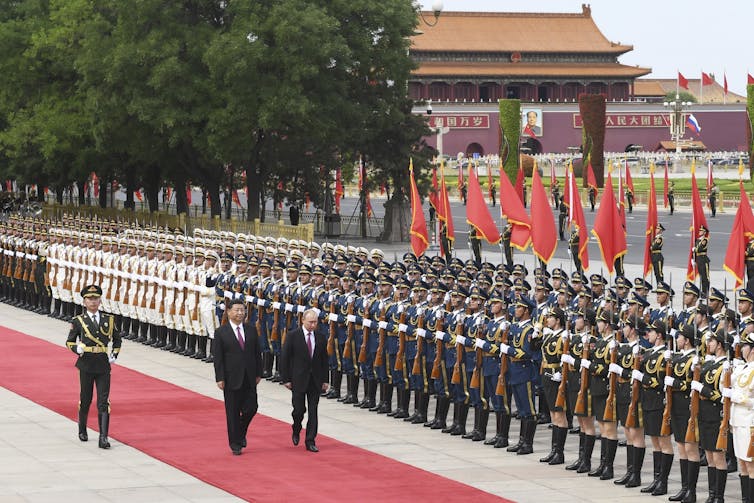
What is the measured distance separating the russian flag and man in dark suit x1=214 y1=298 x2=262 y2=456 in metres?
83.3

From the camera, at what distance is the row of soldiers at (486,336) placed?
1188 cm

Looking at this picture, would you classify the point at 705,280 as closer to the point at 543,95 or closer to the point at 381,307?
the point at 381,307

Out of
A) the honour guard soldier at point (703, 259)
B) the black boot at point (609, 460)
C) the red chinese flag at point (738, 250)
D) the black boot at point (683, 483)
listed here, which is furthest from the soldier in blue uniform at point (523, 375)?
the honour guard soldier at point (703, 259)

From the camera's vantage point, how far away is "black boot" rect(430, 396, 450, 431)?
14969 mm

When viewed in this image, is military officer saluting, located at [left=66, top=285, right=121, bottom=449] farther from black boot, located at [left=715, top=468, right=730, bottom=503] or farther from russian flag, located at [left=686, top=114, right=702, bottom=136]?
russian flag, located at [left=686, top=114, right=702, bottom=136]

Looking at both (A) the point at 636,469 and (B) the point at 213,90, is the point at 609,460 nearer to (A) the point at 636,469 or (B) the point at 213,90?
(A) the point at 636,469

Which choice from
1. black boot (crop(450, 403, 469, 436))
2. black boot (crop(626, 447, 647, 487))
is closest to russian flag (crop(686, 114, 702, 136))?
black boot (crop(450, 403, 469, 436))

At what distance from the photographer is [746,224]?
2048cm

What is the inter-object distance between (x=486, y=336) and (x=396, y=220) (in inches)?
1092

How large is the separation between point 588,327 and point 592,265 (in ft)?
70.6

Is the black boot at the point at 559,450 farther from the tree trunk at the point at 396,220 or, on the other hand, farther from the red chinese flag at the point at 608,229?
the tree trunk at the point at 396,220

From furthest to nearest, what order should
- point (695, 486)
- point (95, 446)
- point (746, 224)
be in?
point (746, 224), point (95, 446), point (695, 486)

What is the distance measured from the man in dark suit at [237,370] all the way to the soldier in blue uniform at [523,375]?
2208 mm

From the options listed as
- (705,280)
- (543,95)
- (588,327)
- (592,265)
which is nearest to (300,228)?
(592,265)
